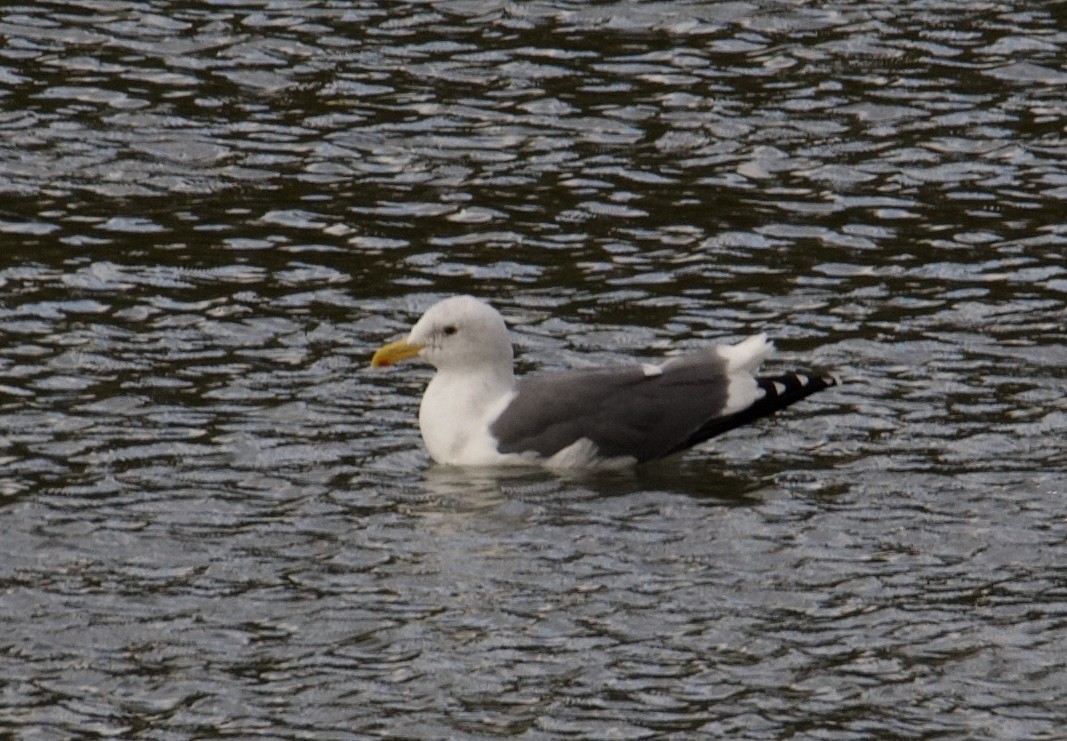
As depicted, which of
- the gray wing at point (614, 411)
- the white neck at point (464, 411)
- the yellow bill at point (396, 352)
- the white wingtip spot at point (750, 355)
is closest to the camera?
the gray wing at point (614, 411)

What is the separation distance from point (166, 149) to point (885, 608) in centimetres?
978

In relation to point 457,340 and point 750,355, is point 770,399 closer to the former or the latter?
point 750,355

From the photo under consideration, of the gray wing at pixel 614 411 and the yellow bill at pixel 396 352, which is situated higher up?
the yellow bill at pixel 396 352

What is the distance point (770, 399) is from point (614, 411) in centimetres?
93

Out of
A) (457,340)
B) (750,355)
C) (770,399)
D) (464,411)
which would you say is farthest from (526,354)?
(770,399)

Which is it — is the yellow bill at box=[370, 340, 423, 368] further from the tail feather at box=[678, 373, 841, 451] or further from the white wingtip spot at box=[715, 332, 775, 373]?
the white wingtip spot at box=[715, 332, 775, 373]

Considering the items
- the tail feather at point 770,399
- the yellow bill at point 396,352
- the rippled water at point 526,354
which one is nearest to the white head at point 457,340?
the yellow bill at point 396,352

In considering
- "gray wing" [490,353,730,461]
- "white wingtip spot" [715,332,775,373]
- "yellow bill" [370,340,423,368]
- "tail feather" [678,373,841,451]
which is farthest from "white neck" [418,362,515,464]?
"white wingtip spot" [715,332,775,373]

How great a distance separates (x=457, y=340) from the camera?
47.0ft

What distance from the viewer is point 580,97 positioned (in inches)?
815

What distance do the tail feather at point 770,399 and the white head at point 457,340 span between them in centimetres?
127

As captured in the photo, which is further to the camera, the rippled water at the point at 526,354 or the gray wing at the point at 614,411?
the gray wing at the point at 614,411

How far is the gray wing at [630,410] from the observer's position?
14.0 metres

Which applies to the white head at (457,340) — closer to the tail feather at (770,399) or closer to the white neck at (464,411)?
the white neck at (464,411)
